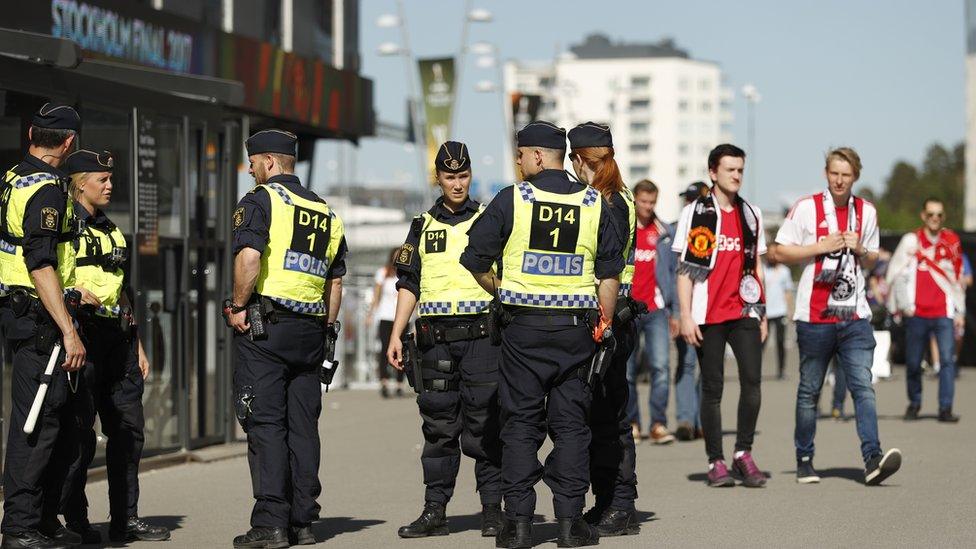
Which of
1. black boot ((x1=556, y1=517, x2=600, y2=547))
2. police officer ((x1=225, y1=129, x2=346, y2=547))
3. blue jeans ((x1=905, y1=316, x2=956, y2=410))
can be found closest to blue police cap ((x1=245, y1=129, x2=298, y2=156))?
police officer ((x1=225, y1=129, x2=346, y2=547))

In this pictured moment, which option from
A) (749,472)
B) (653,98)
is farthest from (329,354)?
(653,98)

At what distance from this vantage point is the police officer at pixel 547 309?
26.0ft

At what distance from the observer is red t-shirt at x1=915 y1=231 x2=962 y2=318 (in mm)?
16016

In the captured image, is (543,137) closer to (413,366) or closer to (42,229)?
(413,366)

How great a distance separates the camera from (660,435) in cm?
1373

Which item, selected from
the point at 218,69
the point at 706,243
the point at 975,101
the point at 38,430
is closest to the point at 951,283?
the point at 706,243

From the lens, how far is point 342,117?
968 inches

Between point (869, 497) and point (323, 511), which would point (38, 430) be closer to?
point (323, 511)

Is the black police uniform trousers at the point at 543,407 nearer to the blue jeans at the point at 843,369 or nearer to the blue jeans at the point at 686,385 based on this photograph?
the blue jeans at the point at 843,369

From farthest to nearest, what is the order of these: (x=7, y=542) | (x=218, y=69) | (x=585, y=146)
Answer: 1. (x=218, y=69)
2. (x=585, y=146)
3. (x=7, y=542)

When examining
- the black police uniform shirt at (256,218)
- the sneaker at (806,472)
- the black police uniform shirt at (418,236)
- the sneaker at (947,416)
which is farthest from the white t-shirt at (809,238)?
the sneaker at (947,416)

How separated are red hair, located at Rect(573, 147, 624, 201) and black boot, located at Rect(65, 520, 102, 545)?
3009 millimetres

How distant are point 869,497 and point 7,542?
4896mm

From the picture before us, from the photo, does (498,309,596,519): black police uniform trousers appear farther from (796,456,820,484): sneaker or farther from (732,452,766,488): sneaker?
(796,456,820,484): sneaker
